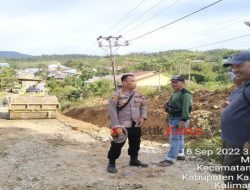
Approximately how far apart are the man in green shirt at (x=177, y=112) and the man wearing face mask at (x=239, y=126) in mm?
2580

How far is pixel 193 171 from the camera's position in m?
5.91

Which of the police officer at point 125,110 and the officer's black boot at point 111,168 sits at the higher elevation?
the police officer at point 125,110

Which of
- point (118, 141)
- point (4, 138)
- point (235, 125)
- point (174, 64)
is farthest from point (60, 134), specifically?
point (174, 64)

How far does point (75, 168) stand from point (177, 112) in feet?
6.57

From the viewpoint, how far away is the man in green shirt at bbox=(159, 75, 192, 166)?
591 cm

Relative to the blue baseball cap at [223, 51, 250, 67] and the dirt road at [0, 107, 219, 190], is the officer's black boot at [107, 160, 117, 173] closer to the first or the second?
the dirt road at [0, 107, 219, 190]

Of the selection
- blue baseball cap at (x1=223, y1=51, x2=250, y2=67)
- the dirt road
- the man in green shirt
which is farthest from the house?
blue baseball cap at (x1=223, y1=51, x2=250, y2=67)

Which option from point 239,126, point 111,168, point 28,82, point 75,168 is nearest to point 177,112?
point 111,168

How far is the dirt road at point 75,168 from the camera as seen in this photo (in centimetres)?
514

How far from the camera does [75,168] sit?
6.06 metres

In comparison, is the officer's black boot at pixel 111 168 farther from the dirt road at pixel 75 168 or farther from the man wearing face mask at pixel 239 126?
the man wearing face mask at pixel 239 126

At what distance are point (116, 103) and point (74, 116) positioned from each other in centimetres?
1475

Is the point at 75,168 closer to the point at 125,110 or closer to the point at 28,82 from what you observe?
the point at 125,110

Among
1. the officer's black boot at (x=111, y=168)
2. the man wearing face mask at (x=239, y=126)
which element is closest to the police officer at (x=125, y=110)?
the officer's black boot at (x=111, y=168)
